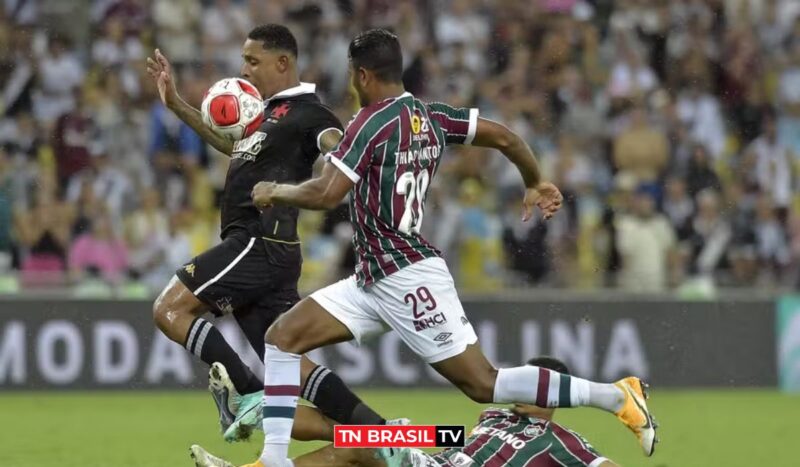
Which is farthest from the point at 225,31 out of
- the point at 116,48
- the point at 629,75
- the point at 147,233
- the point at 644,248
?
the point at 644,248

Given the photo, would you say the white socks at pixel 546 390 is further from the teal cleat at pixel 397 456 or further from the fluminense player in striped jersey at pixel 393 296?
the teal cleat at pixel 397 456

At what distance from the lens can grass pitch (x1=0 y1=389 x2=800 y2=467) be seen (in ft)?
31.1

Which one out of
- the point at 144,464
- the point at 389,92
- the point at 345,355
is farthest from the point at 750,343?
the point at 389,92

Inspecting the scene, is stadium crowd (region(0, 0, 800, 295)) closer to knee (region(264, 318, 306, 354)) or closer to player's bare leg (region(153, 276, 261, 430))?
player's bare leg (region(153, 276, 261, 430))

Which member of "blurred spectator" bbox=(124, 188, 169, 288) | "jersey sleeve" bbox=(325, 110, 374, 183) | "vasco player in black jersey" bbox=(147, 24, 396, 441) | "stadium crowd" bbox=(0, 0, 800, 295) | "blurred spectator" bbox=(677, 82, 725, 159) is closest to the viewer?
"jersey sleeve" bbox=(325, 110, 374, 183)

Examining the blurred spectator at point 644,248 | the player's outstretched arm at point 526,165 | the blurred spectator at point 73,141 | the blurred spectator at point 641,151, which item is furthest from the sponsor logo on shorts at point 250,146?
the blurred spectator at point 641,151

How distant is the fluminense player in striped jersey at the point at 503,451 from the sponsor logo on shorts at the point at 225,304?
98cm

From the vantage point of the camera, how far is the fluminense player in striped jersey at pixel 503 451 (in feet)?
23.5

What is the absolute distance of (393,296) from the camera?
23.1ft

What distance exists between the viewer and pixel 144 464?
895 centimetres

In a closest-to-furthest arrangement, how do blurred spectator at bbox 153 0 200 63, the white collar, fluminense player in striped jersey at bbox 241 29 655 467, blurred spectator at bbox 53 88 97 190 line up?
1. fluminense player in striped jersey at bbox 241 29 655 467
2. the white collar
3. blurred spectator at bbox 53 88 97 190
4. blurred spectator at bbox 153 0 200 63

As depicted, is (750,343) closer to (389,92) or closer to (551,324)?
(551,324)

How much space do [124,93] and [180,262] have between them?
92.3 inches

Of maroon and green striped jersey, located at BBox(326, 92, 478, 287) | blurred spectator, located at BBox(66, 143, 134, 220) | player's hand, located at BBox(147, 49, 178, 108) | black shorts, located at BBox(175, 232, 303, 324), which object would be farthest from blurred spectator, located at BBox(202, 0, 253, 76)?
maroon and green striped jersey, located at BBox(326, 92, 478, 287)
